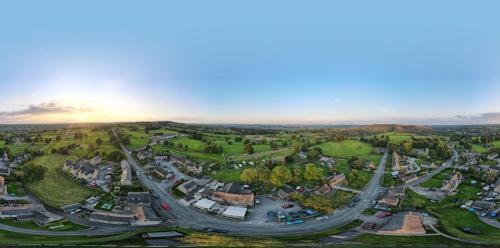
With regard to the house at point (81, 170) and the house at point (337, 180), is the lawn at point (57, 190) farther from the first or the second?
the house at point (337, 180)

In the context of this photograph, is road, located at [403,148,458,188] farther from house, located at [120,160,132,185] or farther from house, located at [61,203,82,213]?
house, located at [61,203,82,213]

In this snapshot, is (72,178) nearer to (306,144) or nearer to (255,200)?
(255,200)

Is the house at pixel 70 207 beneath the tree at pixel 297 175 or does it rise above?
beneath

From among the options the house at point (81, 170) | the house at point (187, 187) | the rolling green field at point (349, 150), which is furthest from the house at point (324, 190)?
the house at point (81, 170)

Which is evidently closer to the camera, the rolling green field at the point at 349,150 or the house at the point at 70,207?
the house at the point at 70,207

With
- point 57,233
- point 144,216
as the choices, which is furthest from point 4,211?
point 144,216

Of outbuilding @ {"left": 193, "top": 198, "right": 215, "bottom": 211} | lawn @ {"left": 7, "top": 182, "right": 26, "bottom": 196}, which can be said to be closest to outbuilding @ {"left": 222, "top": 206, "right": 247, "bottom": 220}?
outbuilding @ {"left": 193, "top": 198, "right": 215, "bottom": 211}
